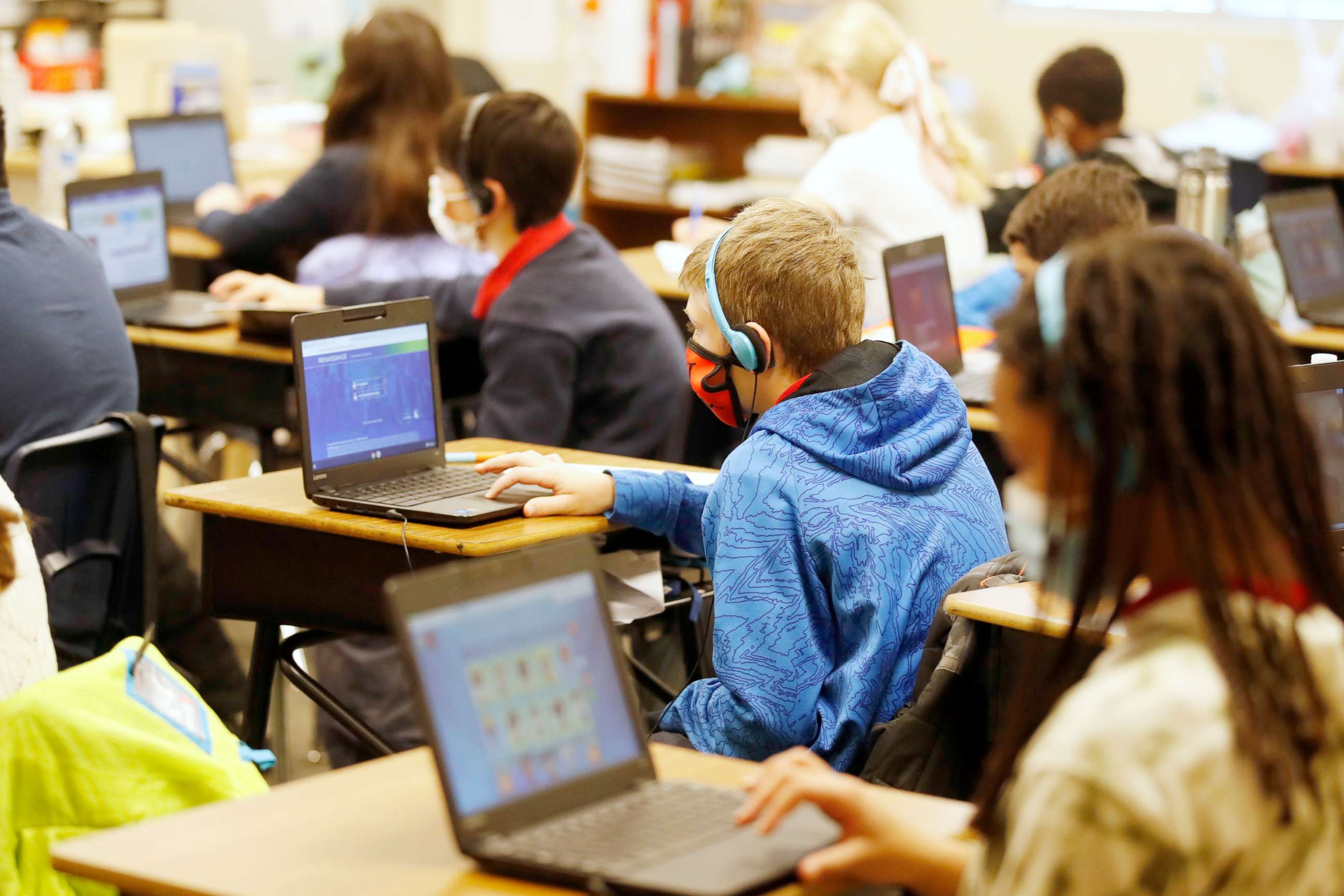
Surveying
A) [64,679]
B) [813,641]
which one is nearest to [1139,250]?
[813,641]

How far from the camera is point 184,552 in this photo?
3.04 m

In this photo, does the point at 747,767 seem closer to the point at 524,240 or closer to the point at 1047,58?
the point at 524,240

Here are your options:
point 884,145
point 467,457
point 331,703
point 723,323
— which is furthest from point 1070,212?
point 331,703

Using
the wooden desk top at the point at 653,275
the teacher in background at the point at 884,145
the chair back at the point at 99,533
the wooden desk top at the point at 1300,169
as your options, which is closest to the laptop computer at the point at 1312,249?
the teacher in background at the point at 884,145

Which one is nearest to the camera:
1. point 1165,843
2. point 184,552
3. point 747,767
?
point 1165,843

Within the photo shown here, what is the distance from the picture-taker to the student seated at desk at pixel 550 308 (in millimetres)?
2992

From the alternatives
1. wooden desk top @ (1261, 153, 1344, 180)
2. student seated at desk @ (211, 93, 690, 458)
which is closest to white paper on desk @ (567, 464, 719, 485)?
student seated at desk @ (211, 93, 690, 458)

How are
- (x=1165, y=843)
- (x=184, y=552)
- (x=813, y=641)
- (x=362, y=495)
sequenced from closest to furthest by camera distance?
1. (x=1165, y=843)
2. (x=813, y=641)
3. (x=362, y=495)
4. (x=184, y=552)

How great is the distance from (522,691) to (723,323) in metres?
0.79

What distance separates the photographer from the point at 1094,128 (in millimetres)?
4773

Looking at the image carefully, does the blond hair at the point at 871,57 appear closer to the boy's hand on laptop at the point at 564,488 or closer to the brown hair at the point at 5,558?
the boy's hand on laptop at the point at 564,488

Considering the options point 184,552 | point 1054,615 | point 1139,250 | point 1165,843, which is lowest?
point 184,552

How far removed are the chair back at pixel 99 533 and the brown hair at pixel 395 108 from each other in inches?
61.6

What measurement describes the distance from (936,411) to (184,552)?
1569 mm
